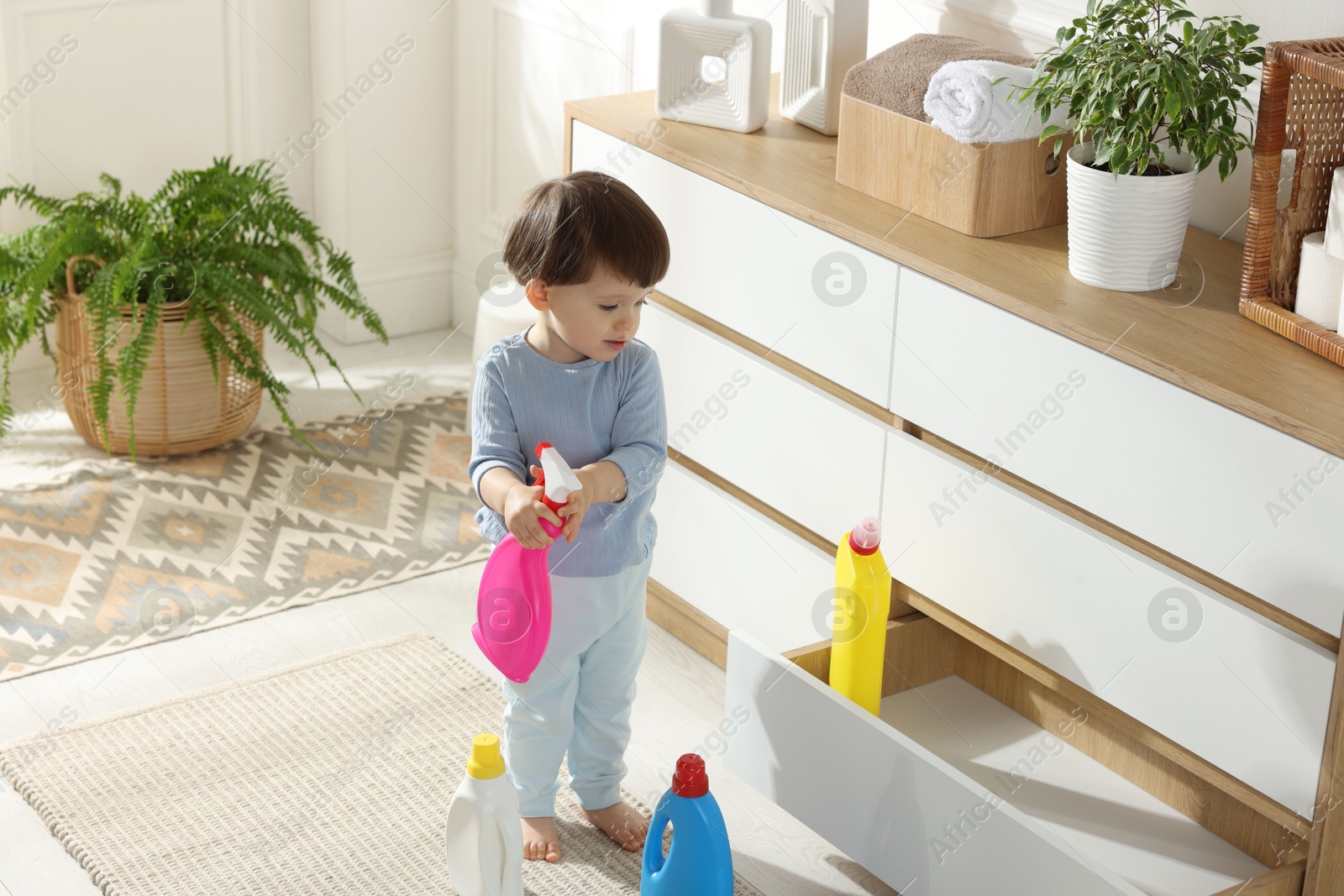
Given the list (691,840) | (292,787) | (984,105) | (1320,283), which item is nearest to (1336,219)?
(1320,283)

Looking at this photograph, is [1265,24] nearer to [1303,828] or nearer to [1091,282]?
[1091,282]

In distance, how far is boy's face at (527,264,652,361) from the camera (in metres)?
1.53

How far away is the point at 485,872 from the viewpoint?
1632 millimetres

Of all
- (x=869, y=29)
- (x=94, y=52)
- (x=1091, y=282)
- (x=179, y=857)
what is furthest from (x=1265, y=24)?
(x=94, y=52)

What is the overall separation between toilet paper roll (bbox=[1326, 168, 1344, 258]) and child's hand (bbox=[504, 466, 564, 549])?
0.79 meters

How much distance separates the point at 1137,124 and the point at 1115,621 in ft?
1.66

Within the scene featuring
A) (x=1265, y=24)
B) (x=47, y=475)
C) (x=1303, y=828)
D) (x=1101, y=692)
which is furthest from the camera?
(x=47, y=475)

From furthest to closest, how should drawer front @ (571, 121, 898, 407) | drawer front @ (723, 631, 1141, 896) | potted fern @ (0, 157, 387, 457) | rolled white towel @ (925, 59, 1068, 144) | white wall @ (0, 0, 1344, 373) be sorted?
white wall @ (0, 0, 1344, 373) → potted fern @ (0, 157, 387, 457) → drawer front @ (571, 121, 898, 407) → rolled white towel @ (925, 59, 1068, 144) → drawer front @ (723, 631, 1141, 896)

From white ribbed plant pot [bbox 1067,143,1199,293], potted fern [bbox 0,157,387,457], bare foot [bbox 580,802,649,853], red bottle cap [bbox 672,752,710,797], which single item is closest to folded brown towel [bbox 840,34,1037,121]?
white ribbed plant pot [bbox 1067,143,1199,293]

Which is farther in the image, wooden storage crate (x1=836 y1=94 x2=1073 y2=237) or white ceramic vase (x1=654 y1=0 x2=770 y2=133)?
white ceramic vase (x1=654 y1=0 x2=770 y2=133)

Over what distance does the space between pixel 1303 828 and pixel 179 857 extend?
48.9 inches

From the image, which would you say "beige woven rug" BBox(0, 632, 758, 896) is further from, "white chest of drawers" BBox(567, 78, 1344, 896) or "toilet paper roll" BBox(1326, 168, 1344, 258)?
"toilet paper roll" BBox(1326, 168, 1344, 258)

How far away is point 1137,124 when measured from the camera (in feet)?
4.89

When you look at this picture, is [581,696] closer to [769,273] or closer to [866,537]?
[866,537]
